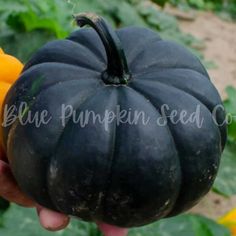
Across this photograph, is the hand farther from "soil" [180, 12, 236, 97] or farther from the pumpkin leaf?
"soil" [180, 12, 236, 97]

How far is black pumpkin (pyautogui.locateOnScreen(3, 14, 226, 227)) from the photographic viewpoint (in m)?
1.46

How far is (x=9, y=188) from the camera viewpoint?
1.82 metres

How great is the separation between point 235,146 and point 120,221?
135 cm

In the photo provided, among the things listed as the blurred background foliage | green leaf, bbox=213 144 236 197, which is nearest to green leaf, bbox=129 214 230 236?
the blurred background foliage

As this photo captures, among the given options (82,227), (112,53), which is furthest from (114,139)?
(82,227)

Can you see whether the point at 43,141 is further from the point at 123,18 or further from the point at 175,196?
the point at 123,18

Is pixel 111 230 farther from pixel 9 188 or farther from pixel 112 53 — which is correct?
pixel 112 53

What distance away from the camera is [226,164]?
273cm

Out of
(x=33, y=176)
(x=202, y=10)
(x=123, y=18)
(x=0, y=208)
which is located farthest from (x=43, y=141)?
(x=202, y=10)

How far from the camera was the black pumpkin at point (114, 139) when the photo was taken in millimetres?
1459

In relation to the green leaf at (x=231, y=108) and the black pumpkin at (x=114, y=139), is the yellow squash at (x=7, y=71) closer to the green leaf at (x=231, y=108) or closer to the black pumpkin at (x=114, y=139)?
the black pumpkin at (x=114, y=139)

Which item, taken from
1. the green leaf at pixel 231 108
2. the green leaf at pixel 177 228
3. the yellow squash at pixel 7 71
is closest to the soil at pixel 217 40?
the green leaf at pixel 231 108

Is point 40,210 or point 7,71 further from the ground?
point 7,71

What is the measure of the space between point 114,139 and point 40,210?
407 millimetres
